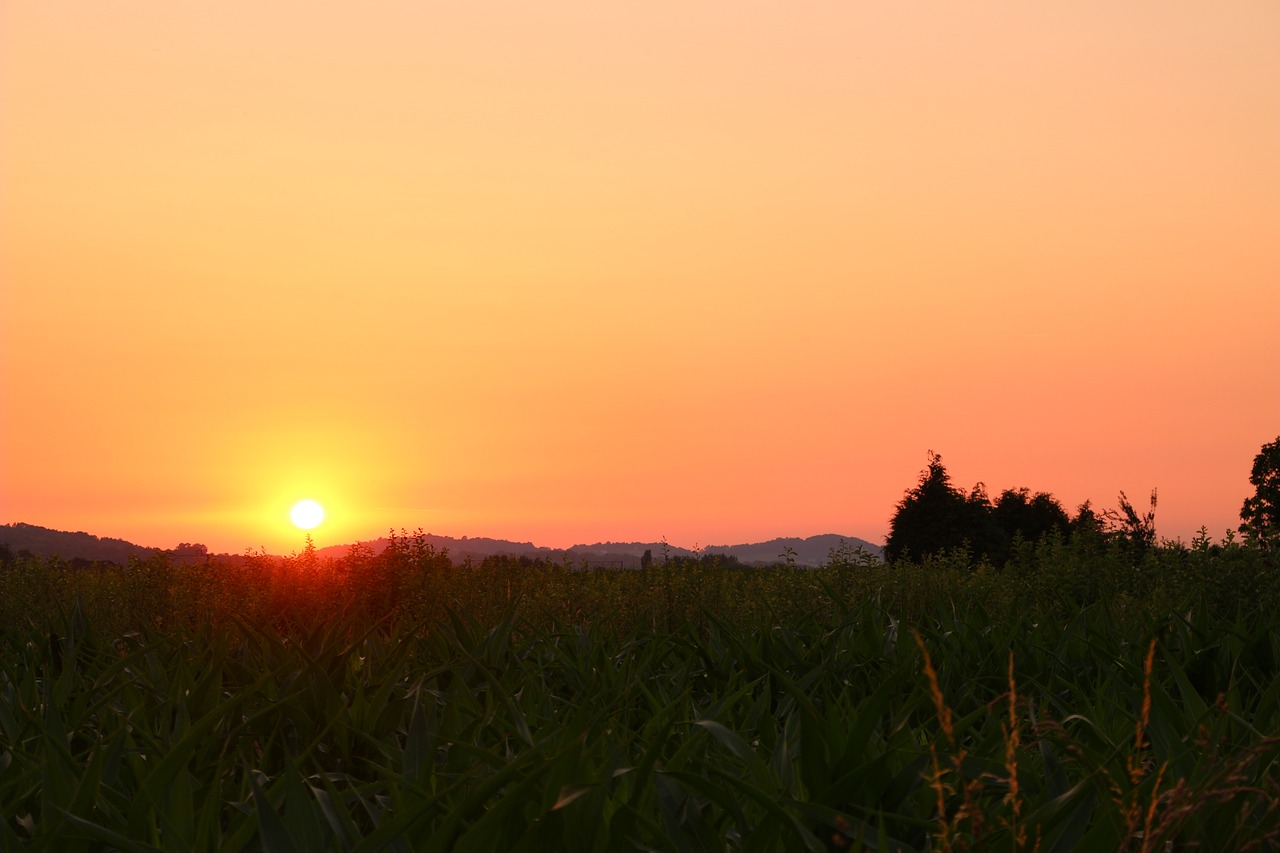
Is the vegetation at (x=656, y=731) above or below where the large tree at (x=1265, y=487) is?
below

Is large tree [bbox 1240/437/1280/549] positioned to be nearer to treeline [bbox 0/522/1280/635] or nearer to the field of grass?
treeline [bbox 0/522/1280/635]

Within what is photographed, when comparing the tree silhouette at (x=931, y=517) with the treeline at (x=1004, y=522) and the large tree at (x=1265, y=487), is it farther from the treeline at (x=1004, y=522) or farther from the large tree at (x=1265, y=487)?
the large tree at (x=1265, y=487)

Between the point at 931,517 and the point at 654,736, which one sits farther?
the point at 931,517

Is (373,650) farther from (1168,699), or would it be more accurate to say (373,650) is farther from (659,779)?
(1168,699)

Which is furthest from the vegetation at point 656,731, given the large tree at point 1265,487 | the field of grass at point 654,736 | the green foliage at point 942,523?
the large tree at point 1265,487

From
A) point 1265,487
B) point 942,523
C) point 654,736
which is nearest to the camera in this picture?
point 654,736

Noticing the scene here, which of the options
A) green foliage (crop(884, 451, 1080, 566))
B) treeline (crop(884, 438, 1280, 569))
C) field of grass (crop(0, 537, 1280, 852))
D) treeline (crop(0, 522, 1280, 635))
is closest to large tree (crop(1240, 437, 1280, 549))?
treeline (crop(884, 438, 1280, 569))

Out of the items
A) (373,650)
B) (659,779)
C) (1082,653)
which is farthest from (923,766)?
(373,650)

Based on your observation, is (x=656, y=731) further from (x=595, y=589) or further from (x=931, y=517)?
(x=931, y=517)

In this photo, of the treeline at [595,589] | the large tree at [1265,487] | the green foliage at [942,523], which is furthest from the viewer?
the large tree at [1265,487]

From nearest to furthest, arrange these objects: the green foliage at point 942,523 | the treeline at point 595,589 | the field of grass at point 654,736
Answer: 1. the field of grass at point 654,736
2. the treeline at point 595,589
3. the green foliage at point 942,523

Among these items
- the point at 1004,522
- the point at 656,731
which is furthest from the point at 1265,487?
the point at 656,731

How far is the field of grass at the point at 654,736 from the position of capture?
2553 millimetres

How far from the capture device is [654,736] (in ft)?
11.6
